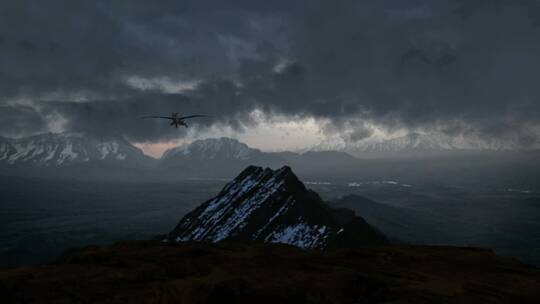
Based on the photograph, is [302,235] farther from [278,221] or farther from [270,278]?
[270,278]

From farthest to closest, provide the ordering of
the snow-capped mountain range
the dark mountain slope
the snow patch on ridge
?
the snow-capped mountain range, the snow patch on ridge, the dark mountain slope

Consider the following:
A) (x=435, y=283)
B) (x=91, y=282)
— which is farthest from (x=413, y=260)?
(x=91, y=282)

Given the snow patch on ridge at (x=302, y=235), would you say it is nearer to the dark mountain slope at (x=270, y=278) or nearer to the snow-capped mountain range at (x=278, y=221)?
the snow-capped mountain range at (x=278, y=221)

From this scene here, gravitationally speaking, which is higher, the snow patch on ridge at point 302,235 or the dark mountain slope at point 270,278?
the dark mountain slope at point 270,278

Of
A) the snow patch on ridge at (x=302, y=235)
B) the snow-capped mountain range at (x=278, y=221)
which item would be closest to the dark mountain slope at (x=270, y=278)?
the snow-capped mountain range at (x=278, y=221)

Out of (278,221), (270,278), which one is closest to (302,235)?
(278,221)

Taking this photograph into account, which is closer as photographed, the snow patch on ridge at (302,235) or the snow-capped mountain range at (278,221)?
the snow patch on ridge at (302,235)

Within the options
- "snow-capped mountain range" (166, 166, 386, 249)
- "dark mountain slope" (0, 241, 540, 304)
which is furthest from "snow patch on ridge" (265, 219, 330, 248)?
"dark mountain slope" (0, 241, 540, 304)

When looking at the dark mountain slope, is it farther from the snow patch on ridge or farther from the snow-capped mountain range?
the snow patch on ridge
